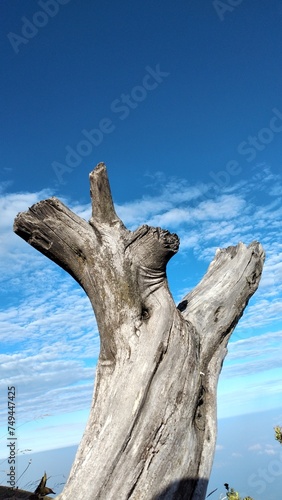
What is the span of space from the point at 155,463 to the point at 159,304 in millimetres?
1648

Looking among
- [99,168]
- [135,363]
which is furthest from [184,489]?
[99,168]

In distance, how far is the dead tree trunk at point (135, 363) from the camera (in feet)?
15.0

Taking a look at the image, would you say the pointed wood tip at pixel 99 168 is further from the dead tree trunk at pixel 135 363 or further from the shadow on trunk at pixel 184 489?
the shadow on trunk at pixel 184 489

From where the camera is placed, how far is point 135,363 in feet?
16.1

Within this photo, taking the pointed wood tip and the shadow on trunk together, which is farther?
the pointed wood tip

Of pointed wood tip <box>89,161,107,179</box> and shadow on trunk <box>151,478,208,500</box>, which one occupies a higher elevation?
pointed wood tip <box>89,161,107,179</box>

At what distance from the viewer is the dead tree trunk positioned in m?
4.57

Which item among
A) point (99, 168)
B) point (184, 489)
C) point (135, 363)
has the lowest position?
point (184, 489)

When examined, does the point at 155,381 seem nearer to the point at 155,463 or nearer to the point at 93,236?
the point at 155,463

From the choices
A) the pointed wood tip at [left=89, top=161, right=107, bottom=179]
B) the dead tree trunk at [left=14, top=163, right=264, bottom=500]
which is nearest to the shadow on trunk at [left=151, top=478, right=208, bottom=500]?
the dead tree trunk at [left=14, top=163, right=264, bottom=500]

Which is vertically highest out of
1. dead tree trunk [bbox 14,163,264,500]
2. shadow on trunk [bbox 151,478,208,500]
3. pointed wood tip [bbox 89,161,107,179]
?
pointed wood tip [bbox 89,161,107,179]

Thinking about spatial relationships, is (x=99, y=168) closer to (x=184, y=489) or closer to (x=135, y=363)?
(x=135, y=363)

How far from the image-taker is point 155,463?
181 inches

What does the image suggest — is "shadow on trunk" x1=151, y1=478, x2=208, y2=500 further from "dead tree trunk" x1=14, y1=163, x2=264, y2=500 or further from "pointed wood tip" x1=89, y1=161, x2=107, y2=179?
"pointed wood tip" x1=89, y1=161, x2=107, y2=179
